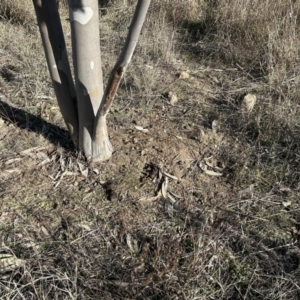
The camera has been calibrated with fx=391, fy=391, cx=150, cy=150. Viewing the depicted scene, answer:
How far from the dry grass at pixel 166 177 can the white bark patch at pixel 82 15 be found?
90cm

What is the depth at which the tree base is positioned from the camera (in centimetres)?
223

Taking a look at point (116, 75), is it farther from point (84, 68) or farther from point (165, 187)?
point (165, 187)

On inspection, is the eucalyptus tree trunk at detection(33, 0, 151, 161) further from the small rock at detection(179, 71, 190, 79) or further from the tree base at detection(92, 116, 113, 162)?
A: the small rock at detection(179, 71, 190, 79)

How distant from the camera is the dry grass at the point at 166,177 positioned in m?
1.87

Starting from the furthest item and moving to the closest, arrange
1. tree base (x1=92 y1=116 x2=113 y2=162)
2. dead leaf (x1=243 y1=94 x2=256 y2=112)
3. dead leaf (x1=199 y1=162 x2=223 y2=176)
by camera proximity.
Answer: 1. dead leaf (x1=243 y1=94 x2=256 y2=112)
2. dead leaf (x1=199 y1=162 x2=223 y2=176)
3. tree base (x1=92 y1=116 x2=113 y2=162)

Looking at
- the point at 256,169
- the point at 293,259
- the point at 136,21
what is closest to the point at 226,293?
the point at 293,259

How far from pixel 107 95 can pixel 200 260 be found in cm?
93

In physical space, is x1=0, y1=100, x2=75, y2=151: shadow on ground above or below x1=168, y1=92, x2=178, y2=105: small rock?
above

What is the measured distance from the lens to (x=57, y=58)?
211 centimetres

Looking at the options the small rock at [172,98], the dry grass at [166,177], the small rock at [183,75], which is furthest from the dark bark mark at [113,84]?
the small rock at [183,75]

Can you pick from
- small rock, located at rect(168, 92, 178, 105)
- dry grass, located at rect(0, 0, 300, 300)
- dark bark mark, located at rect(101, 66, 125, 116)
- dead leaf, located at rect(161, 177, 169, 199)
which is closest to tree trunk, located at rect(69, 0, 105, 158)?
dark bark mark, located at rect(101, 66, 125, 116)

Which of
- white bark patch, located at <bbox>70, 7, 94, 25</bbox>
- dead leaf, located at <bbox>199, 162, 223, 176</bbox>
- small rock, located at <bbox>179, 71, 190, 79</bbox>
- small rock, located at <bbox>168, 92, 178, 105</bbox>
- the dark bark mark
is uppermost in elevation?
white bark patch, located at <bbox>70, 7, 94, 25</bbox>

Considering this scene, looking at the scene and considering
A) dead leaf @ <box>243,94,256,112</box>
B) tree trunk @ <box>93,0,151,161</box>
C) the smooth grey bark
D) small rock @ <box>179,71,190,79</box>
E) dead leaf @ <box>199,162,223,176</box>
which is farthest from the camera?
small rock @ <box>179,71,190,79</box>

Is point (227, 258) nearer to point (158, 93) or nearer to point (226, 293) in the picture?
point (226, 293)
